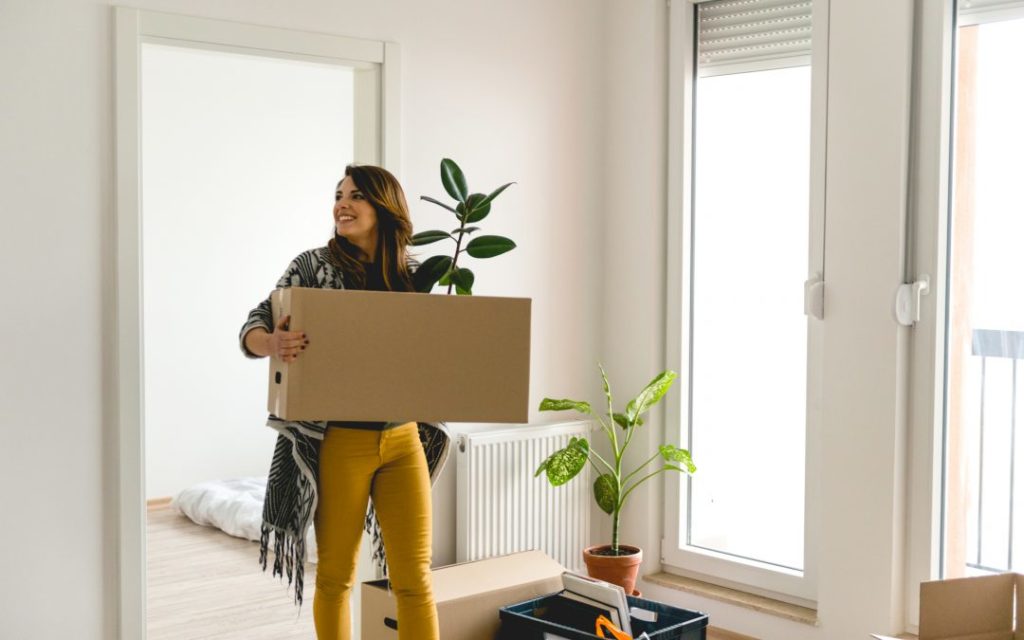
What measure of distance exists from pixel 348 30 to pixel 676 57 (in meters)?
1.23

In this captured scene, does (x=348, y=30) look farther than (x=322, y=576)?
Yes

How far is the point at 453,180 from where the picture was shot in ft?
9.18

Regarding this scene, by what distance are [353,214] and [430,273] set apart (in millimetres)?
237

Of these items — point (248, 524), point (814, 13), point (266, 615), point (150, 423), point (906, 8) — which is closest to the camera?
point (906, 8)

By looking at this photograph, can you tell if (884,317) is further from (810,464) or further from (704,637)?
(704,637)

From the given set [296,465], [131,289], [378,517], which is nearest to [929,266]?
[378,517]

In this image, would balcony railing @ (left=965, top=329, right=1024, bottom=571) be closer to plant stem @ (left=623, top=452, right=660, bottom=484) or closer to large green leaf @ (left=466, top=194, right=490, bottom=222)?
plant stem @ (left=623, top=452, right=660, bottom=484)

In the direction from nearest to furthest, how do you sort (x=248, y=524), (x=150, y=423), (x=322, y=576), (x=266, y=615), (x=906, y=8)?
(x=322, y=576), (x=906, y=8), (x=266, y=615), (x=248, y=524), (x=150, y=423)

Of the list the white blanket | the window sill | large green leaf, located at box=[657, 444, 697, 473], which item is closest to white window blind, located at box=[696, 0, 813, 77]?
large green leaf, located at box=[657, 444, 697, 473]

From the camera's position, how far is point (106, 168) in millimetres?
2719

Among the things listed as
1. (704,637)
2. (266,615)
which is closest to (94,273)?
(266,615)

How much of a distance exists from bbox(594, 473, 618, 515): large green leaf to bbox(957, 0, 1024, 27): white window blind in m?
1.86

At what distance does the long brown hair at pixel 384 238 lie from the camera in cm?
245

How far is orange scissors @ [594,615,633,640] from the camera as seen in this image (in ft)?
8.99
